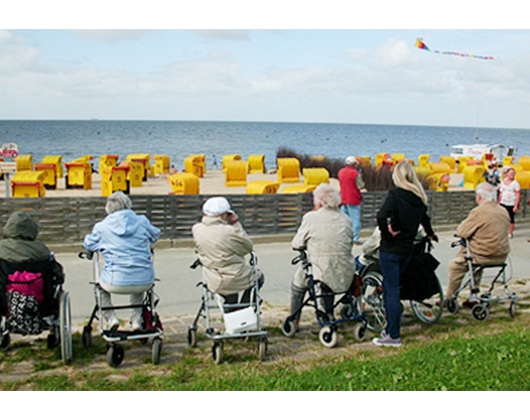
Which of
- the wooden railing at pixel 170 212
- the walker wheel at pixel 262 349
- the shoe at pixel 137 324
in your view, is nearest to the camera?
the walker wheel at pixel 262 349

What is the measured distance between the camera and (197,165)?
28.8 meters

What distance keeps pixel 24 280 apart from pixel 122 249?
91 centimetres

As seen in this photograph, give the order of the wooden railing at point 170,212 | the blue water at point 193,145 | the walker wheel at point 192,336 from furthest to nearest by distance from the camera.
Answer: the blue water at point 193,145 < the wooden railing at point 170,212 < the walker wheel at point 192,336

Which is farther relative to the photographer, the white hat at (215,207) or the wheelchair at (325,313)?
the wheelchair at (325,313)

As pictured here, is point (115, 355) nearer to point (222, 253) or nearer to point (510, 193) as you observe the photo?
point (222, 253)

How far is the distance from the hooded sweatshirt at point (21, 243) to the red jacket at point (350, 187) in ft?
25.2

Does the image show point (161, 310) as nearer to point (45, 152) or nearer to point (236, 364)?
point (236, 364)

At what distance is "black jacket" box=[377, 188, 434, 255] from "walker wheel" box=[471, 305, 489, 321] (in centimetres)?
180

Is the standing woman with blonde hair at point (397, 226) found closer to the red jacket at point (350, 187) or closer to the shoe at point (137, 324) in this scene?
A: the shoe at point (137, 324)

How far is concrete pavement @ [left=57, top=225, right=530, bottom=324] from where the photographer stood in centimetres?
835

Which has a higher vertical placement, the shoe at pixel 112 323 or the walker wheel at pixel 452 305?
the shoe at pixel 112 323

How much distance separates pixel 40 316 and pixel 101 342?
2.85 feet

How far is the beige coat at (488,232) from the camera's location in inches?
302

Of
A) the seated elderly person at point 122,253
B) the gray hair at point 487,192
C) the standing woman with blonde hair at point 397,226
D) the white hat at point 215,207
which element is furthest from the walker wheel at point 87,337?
the gray hair at point 487,192
